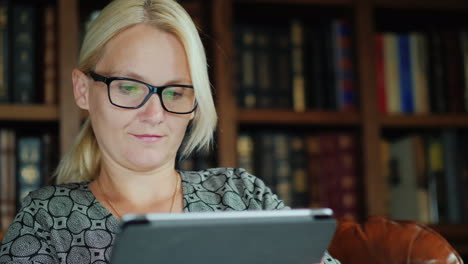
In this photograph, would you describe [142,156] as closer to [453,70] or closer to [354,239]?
[354,239]

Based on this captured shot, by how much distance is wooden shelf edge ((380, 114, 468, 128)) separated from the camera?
216cm

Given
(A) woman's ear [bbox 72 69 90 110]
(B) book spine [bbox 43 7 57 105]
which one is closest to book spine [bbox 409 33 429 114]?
(B) book spine [bbox 43 7 57 105]

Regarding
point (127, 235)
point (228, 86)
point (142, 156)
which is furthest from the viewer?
point (228, 86)

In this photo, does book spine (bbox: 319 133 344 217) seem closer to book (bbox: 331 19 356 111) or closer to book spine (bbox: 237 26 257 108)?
book (bbox: 331 19 356 111)

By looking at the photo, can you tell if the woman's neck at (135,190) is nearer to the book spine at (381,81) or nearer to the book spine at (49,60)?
the book spine at (49,60)

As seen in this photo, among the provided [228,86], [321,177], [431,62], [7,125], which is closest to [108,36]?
[228,86]

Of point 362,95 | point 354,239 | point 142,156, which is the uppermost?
point 362,95

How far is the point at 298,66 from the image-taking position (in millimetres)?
2127

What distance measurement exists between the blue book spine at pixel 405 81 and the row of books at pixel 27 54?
1.17 metres

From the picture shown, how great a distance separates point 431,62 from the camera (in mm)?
2229

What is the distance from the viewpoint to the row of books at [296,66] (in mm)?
2078

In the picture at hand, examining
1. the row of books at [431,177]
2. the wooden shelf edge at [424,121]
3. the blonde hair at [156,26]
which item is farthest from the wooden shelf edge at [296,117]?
the blonde hair at [156,26]

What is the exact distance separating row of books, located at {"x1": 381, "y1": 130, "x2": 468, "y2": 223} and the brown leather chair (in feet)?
2.94

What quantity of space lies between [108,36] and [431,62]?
4.52ft
